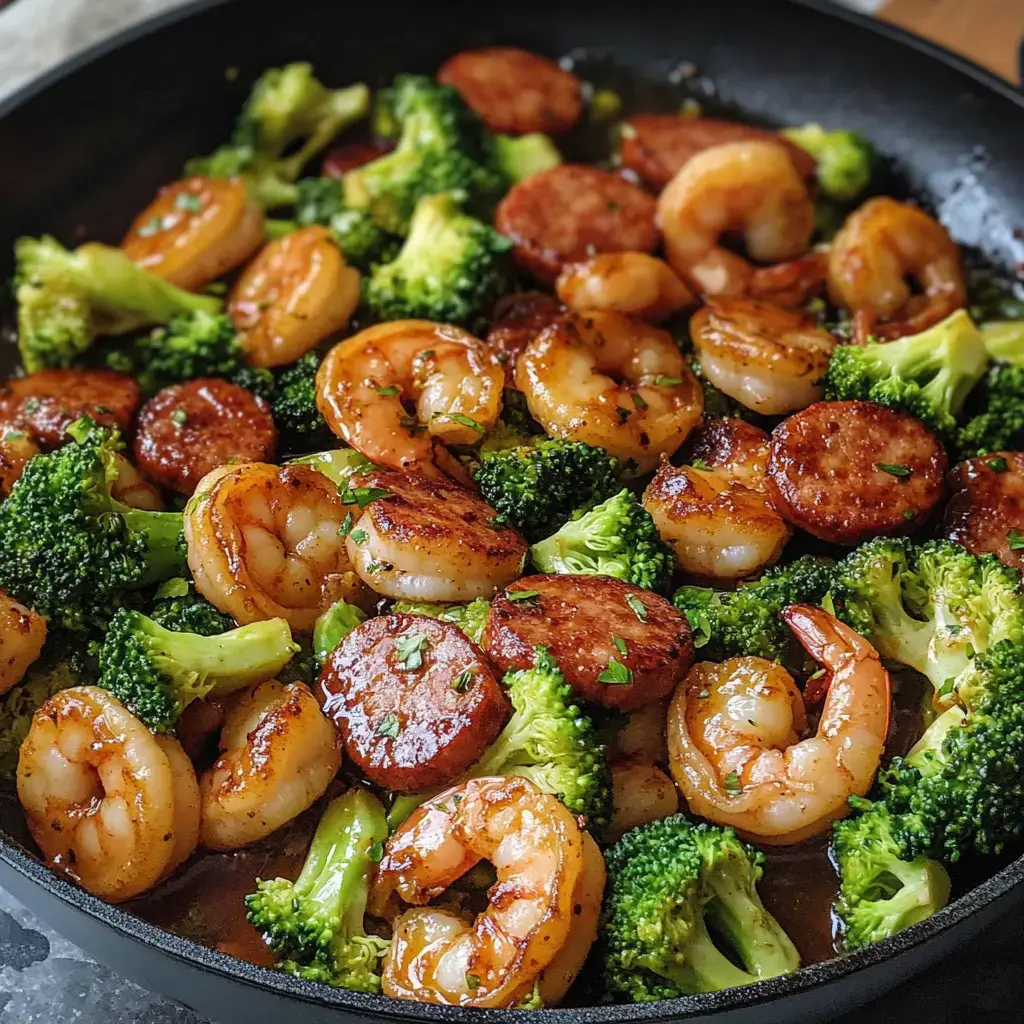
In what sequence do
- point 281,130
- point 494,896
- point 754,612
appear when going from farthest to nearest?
point 281,130 < point 754,612 < point 494,896

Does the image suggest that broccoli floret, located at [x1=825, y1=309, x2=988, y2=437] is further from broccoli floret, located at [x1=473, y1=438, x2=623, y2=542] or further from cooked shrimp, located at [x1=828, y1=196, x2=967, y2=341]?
broccoli floret, located at [x1=473, y1=438, x2=623, y2=542]

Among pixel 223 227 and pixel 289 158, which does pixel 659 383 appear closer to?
pixel 223 227

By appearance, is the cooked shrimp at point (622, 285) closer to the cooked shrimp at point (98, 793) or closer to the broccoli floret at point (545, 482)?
the broccoli floret at point (545, 482)

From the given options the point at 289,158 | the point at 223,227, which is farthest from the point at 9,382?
the point at 289,158

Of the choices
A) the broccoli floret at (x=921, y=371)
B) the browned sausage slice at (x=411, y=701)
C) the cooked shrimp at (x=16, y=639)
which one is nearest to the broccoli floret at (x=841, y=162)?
the broccoli floret at (x=921, y=371)

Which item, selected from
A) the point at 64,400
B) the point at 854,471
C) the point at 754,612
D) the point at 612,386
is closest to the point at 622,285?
the point at 612,386

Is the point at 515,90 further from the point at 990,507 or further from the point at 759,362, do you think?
the point at 990,507
